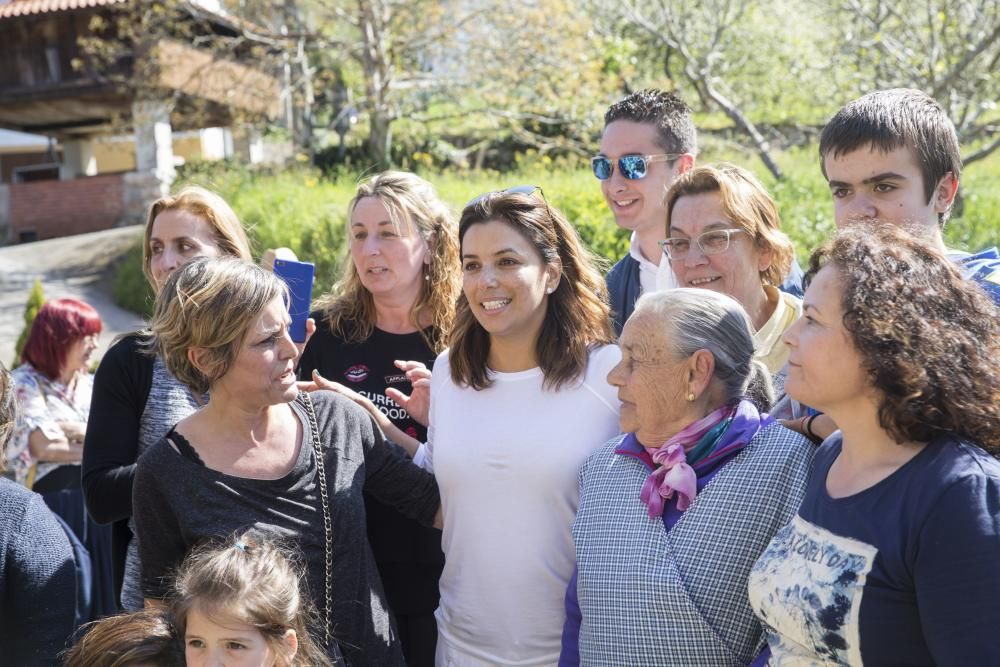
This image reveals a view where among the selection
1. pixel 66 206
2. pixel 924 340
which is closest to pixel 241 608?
pixel 924 340

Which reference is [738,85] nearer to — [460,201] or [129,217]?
[460,201]

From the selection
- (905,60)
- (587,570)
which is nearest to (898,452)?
(587,570)

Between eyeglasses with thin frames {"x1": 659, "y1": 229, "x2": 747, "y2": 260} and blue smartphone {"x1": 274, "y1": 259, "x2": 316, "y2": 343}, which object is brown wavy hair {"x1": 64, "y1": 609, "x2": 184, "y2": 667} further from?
eyeglasses with thin frames {"x1": 659, "y1": 229, "x2": 747, "y2": 260}

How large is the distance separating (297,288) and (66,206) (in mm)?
21455

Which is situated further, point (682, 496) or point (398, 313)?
point (398, 313)

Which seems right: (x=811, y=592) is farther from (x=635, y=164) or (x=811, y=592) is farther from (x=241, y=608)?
Answer: (x=635, y=164)

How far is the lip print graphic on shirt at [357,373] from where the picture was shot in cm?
361

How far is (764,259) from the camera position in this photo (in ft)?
10.9

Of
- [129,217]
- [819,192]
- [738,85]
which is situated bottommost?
[129,217]

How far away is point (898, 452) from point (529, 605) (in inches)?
48.2

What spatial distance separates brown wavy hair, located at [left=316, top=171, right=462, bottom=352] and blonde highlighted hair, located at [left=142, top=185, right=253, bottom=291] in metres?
0.39

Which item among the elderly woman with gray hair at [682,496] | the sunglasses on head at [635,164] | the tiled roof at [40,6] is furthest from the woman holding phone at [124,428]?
the tiled roof at [40,6]

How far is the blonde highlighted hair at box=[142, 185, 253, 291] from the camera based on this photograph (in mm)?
3680

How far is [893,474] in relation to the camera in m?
2.00
